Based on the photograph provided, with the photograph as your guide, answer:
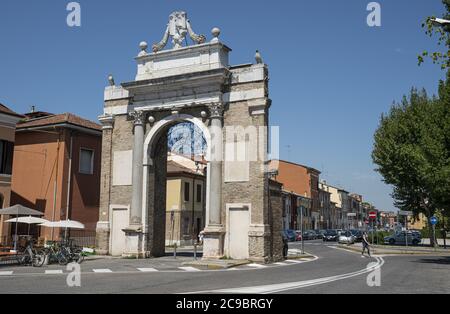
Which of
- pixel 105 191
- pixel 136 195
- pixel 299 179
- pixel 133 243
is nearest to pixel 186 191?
pixel 105 191

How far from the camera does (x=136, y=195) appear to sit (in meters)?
24.3

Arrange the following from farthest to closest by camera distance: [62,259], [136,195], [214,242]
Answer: [136,195]
[214,242]
[62,259]

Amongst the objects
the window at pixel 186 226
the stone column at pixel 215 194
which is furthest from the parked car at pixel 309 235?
the stone column at pixel 215 194

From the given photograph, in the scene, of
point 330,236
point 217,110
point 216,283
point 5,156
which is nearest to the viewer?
point 216,283

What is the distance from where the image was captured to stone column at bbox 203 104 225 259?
21.6 m

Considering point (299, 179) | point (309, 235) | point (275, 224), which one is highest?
point (299, 179)

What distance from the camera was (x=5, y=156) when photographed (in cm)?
2788

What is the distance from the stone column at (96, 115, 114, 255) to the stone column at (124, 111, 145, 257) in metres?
1.81

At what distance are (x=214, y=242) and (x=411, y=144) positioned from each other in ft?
65.1

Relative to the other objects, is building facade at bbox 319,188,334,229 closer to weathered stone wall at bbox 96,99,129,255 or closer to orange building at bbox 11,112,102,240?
orange building at bbox 11,112,102,240

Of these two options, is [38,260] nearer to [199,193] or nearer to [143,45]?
[143,45]

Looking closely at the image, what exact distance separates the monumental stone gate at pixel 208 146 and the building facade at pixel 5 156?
6457 millimetres

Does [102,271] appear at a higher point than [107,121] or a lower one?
lower

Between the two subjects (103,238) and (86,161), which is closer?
(103,238)
